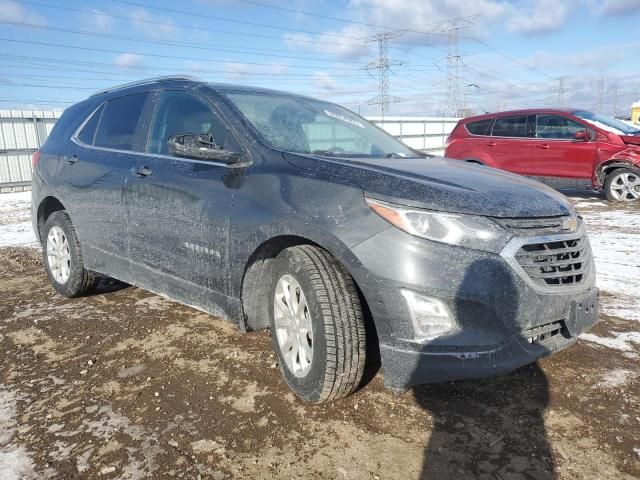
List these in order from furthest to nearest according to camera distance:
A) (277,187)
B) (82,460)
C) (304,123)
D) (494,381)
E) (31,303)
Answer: (31,303) → (304,123) → (494,381) → (277,187) → (82,460)

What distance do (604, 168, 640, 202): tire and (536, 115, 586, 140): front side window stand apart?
3.26 ft

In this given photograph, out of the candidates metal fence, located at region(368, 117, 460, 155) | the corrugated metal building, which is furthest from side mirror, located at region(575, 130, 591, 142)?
the corrugated metal building

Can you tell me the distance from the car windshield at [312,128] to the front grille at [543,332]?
57.2 inches

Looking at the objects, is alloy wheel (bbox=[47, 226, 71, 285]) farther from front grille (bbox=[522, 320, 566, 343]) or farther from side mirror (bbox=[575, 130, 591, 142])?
side mirror (bbox=[575, 130, 591, 142])

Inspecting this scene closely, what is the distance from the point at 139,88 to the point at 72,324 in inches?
73.1

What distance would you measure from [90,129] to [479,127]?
8.06m

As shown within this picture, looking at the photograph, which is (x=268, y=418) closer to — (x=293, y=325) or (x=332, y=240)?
(x=293, y=325)

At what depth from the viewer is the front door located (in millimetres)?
2938

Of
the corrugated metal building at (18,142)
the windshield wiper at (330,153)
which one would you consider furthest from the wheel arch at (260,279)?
the corrugated metal building at (18,142)

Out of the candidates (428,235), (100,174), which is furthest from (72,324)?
(428,235)

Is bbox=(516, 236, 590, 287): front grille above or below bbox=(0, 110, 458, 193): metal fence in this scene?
below

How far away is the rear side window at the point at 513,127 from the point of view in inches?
383

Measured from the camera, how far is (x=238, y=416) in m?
2.51

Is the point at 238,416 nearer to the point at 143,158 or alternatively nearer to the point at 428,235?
the point at 428,235
